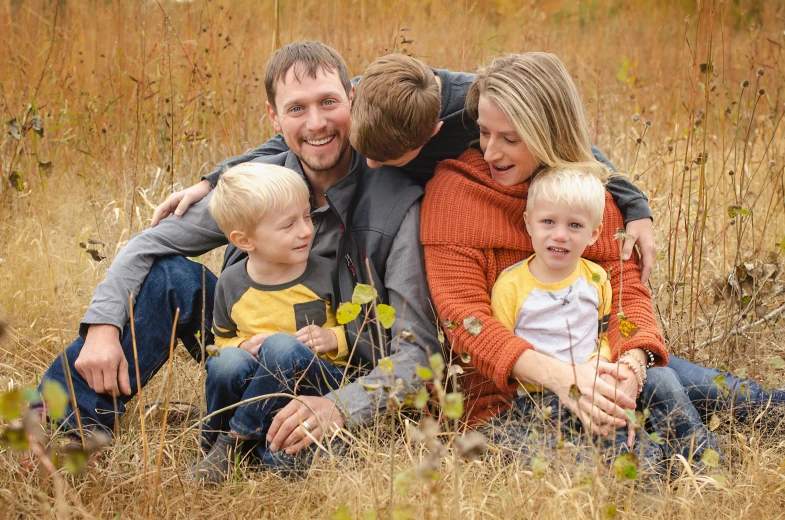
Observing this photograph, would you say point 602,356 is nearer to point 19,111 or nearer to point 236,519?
point 236,519

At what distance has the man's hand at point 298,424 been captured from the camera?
7.07 ft

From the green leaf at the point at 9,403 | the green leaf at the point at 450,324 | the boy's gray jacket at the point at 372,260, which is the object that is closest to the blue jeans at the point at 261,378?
the boy's gray jacket at the point at 372,260

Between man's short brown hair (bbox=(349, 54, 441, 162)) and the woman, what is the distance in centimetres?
16

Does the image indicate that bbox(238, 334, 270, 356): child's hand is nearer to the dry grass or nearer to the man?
the man

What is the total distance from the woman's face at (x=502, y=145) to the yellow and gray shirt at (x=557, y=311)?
12.1 inches

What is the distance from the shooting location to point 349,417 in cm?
220

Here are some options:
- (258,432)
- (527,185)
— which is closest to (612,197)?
(527,185)

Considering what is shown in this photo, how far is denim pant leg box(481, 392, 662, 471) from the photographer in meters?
2.08

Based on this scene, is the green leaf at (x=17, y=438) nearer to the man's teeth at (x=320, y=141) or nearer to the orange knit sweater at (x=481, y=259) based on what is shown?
the orange knit sweater at (x=481, y=259)

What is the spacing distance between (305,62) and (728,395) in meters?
1.71

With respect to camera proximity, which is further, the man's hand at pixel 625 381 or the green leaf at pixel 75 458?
the man's hand at pixel 625 381

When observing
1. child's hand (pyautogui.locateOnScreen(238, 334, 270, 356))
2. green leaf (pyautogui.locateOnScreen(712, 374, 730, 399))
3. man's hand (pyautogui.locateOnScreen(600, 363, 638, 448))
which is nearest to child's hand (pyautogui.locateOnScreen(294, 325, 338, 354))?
child's hand (pyautogui.locateOnScreen(238, 334, 270, 356))

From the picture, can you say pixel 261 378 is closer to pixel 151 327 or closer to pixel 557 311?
pixel 151 327

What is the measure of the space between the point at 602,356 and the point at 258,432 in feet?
3.40
